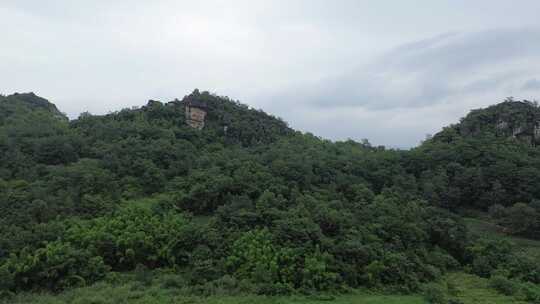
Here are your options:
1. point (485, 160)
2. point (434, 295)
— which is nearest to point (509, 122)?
point (485, 160)

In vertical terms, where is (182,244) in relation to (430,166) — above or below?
below

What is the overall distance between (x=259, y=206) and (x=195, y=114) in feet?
91.6

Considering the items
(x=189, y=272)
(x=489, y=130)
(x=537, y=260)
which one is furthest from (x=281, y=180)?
(x=489, y=130)

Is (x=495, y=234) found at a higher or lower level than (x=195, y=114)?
lower

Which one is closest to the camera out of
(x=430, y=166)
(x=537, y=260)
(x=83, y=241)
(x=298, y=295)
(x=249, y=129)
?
(x=298, y=295)

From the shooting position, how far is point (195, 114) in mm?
54906

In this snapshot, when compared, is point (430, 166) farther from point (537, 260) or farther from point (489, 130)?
point (537, 260)

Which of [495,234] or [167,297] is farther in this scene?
[495,234]

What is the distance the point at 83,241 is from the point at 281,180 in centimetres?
1417

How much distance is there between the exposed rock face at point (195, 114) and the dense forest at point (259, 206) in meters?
1.25

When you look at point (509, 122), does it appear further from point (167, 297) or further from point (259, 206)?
point (167, 297)

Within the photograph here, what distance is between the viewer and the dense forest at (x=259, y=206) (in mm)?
23719

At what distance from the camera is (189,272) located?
77.9 feet

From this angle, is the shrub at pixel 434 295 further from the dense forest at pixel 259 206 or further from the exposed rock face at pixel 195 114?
the exposed rock face at pixel 195 114
